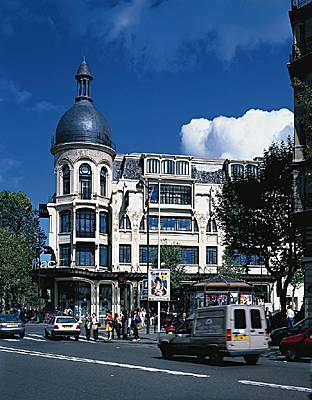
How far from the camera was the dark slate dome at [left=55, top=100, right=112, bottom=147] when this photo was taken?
77.0 m

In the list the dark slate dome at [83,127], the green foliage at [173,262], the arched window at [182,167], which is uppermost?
the dark slate dome at [83,127]

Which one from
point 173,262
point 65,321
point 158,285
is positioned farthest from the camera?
point 173,262

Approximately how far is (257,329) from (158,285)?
1759 cm

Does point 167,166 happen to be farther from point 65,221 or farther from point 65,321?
point 65,321

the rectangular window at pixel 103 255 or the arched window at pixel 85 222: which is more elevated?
the arched window at pixel 85 222

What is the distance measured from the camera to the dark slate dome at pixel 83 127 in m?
77.0

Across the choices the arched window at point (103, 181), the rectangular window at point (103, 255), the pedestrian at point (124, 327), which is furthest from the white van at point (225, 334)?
the arched window at point (103, 181)

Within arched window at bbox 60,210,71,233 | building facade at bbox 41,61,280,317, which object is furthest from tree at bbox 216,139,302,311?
arched window at bbox 60,210,71,233

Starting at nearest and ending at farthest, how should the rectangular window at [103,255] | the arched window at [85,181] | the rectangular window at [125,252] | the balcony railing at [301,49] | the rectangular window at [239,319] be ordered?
the rectangular window at [239,319] < the balcony railing at [301,49] < the arched window at [85,181] < the rectangular window at [103,255] < the rectangular window at [125,252]

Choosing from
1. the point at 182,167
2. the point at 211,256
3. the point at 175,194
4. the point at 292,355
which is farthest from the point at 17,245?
the point at 292,355

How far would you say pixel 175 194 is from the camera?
258ft

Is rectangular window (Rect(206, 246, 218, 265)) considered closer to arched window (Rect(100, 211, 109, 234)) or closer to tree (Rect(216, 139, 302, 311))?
arched window (Rect(100, 211, 109, 234))

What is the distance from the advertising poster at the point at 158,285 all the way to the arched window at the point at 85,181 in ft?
117

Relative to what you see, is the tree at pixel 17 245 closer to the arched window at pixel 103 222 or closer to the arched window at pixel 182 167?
the arched window at pixel 103 222
